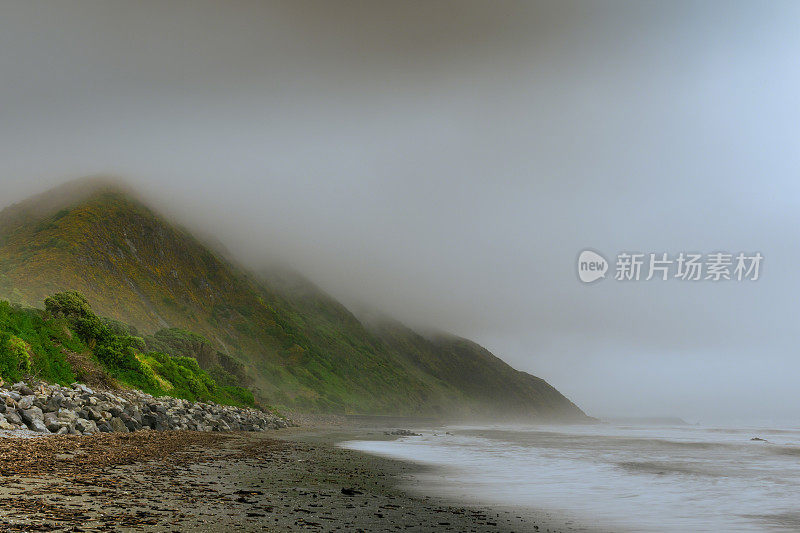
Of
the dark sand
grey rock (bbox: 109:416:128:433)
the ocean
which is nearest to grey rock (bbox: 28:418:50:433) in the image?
the dark sand

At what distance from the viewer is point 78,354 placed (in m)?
39.6

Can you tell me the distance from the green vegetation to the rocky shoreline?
6.19 feet

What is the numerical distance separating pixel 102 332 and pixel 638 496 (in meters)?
46.2

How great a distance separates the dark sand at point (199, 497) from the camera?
9591mm

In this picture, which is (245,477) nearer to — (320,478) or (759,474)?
(320,478)

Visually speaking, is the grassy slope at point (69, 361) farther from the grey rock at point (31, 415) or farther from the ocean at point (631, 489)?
the ocean at point (631, 489)

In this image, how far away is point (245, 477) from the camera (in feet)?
54.5

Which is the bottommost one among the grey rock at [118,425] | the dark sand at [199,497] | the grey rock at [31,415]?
the grey rock at [118,425]

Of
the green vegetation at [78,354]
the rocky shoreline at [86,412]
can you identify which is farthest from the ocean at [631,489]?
the green vegetation at [78,354]

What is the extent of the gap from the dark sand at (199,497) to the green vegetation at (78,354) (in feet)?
41.6

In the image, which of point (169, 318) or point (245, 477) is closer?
point (245, 477)

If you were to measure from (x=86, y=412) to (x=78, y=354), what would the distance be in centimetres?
1473

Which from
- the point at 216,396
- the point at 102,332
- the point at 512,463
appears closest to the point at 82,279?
the point at 216,396

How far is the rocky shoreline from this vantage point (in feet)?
75.5
